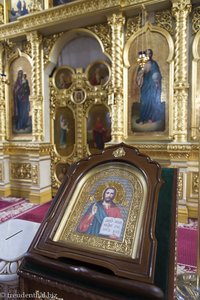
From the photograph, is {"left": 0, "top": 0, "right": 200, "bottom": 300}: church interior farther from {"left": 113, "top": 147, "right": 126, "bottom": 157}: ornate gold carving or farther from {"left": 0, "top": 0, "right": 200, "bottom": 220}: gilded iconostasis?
{"left": 113, "top": 147, "right": 126, "bottom": 157}: ornate gold carving

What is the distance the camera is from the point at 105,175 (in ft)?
4.26

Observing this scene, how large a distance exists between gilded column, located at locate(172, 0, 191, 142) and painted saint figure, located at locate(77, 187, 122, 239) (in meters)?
3.49

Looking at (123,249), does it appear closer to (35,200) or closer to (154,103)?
(154,103)

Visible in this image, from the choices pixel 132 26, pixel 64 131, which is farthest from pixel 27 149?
pixel 132 26

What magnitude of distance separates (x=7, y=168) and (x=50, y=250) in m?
5.59

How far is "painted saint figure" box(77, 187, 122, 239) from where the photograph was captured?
3.68 ft

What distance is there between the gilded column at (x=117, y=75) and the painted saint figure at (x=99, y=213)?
372 centimetres

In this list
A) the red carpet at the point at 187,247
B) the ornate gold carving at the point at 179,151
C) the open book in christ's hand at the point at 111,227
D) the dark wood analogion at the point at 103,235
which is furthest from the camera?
the ornate gold carving at the point at 179,151

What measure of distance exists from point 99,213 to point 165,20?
4.64 metres

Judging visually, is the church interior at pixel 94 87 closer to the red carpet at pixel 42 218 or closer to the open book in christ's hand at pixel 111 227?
the red carpet at pixel 42 218

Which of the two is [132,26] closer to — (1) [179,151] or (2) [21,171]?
(1) [179,151]

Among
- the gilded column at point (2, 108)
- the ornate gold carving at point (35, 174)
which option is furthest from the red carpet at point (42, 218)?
the gilded column at point (2, 108)

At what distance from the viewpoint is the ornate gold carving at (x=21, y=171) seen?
235 inches

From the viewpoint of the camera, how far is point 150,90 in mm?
4750
